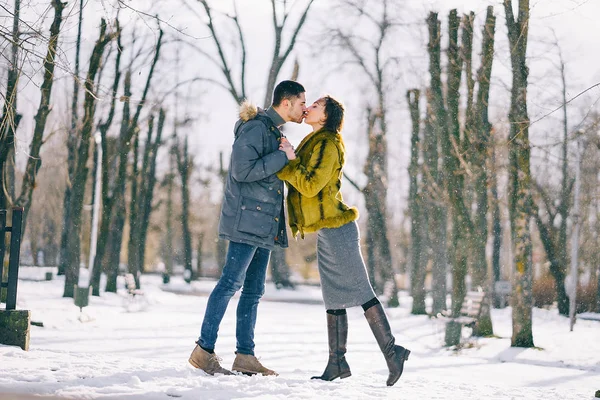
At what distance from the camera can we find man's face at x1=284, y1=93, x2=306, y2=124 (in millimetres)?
6055

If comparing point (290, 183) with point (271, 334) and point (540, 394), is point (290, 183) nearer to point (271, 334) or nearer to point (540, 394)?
point (540, 394)

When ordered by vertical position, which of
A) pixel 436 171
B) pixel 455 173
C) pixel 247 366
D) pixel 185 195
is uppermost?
pixel 185 195

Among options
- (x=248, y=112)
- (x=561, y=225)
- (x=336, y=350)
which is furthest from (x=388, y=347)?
(x=561, y=225)

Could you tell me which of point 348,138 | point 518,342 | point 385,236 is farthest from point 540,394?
point 348,138

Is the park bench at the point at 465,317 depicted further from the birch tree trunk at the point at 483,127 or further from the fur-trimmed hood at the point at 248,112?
the fur-trimmed hood at the point at 248,112

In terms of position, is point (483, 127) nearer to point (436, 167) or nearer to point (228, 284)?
point (436, 167)

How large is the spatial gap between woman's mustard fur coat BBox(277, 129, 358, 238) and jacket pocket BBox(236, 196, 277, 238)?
0.24 m

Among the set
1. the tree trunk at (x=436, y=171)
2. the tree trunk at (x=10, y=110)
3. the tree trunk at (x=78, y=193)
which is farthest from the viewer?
the tree trunk at (x=78, y=193)

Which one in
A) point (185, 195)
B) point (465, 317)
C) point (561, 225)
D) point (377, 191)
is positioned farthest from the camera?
point (185, 195)

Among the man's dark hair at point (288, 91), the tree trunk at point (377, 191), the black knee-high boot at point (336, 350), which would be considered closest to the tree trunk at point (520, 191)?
the man's dark hair at point (288, 91)

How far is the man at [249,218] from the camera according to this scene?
5.75 m

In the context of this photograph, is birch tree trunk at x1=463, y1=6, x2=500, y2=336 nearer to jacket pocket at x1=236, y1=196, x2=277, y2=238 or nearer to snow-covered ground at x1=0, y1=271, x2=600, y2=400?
snow-covered ground at x1=0, y1=271, x2=600, y2=400

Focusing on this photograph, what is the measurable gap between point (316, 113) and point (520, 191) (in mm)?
8417

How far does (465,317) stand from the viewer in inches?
586
